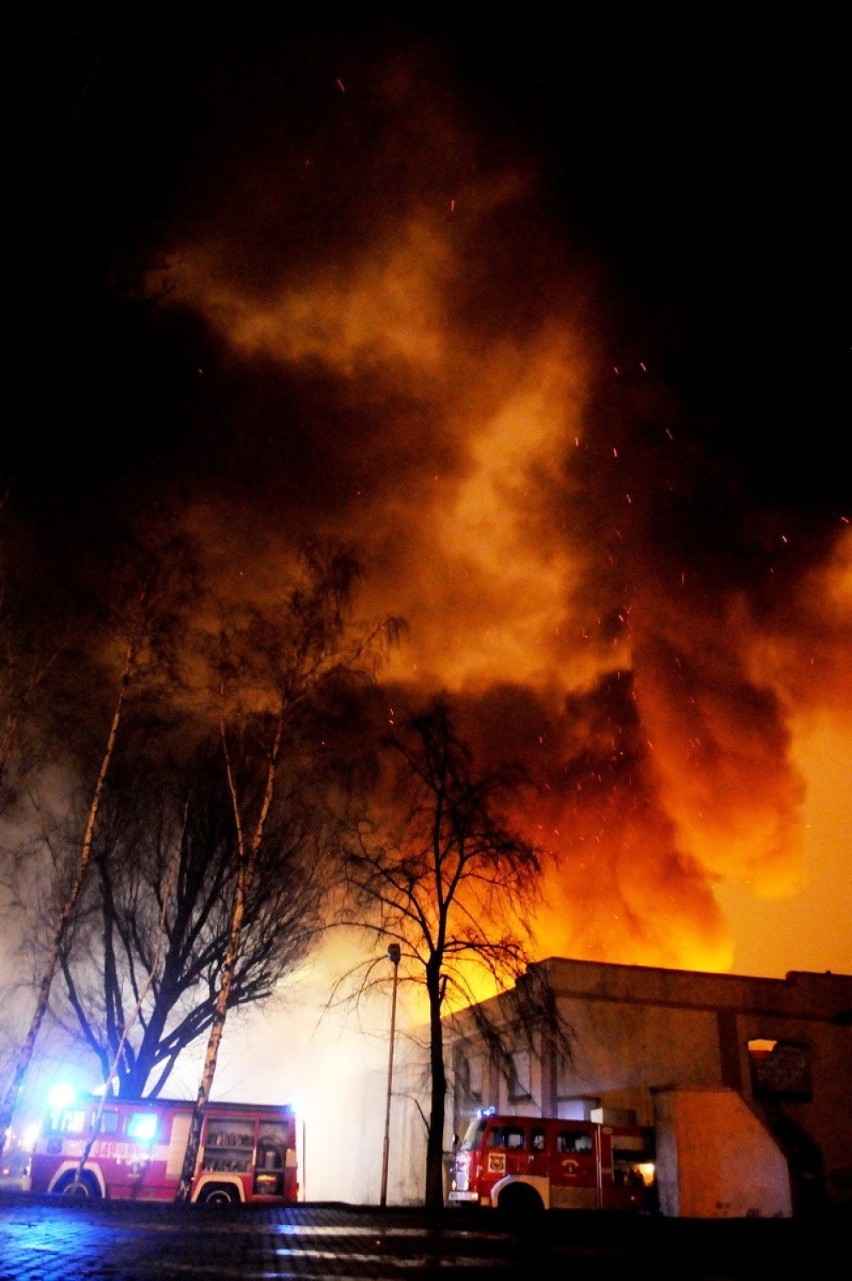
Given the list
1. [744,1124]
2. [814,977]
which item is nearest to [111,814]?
[744,1124]

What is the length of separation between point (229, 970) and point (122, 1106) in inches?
212

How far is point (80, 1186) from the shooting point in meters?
20.6

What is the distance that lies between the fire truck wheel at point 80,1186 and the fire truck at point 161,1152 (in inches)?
0.9

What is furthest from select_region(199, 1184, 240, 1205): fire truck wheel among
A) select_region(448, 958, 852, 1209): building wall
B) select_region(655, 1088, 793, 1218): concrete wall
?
select_region(448, 958, 852, 1209): building wall

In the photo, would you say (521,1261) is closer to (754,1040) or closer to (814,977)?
(754,1040)

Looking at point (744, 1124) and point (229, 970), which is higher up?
point (229, 970)

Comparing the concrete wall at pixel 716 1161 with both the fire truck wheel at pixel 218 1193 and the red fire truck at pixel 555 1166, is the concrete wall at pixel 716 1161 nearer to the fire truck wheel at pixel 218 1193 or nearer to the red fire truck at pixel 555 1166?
the red fire truck at pixel 555 1166

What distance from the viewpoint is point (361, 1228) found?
1259cm

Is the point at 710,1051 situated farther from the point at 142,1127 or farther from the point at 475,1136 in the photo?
the point at 142,1127

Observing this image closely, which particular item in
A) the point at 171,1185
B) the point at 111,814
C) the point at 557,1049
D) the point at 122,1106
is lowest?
the point at 171,1185

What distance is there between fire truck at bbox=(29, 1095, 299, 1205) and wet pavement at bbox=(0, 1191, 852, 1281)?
501 centimetres

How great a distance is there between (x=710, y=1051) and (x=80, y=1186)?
21.9 m

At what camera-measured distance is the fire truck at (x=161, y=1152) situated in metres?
20.5

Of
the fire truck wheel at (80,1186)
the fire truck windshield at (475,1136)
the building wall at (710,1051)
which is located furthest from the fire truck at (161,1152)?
the building wall at (710,1051)
